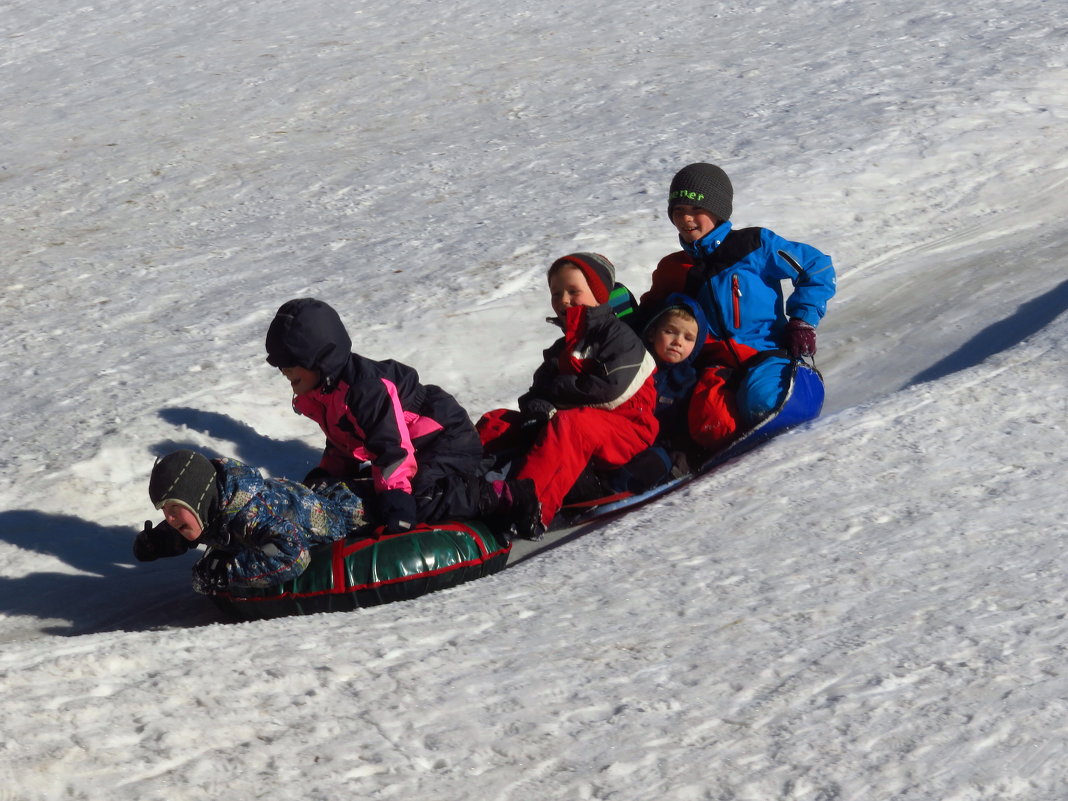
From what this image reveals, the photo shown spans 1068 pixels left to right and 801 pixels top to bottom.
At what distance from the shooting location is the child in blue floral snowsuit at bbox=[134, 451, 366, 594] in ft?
14.0

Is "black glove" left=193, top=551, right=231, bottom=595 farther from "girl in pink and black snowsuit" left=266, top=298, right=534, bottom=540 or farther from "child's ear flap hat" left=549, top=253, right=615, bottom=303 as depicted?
"child's ear flap hat" left=549, top=253, right=615, bottom=303

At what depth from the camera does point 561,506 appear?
16.9 ft

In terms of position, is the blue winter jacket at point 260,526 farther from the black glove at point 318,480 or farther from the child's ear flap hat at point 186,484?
the black glove at point 318,480

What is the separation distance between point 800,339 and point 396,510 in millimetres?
1806

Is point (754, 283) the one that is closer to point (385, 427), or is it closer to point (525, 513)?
point (525, 513)

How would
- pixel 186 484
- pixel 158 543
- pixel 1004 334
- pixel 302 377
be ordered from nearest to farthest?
pixel 186 484 < pixel 302 377 < pixel 158 543 < pixel 1004 334

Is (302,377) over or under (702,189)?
under

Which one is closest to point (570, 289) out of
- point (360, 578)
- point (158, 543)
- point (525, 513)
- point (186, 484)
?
point (525, 513)

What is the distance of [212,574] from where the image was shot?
4.55 meters

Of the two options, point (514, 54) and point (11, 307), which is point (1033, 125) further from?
point (11, 307)

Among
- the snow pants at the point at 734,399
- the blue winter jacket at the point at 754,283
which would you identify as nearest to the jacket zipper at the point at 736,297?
the blue winter jacket at the point at 754,283

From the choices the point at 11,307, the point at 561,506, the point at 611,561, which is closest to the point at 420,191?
the point at 11,307

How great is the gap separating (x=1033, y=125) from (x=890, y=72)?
4.88 feet

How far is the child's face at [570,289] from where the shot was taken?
5.10 meters
